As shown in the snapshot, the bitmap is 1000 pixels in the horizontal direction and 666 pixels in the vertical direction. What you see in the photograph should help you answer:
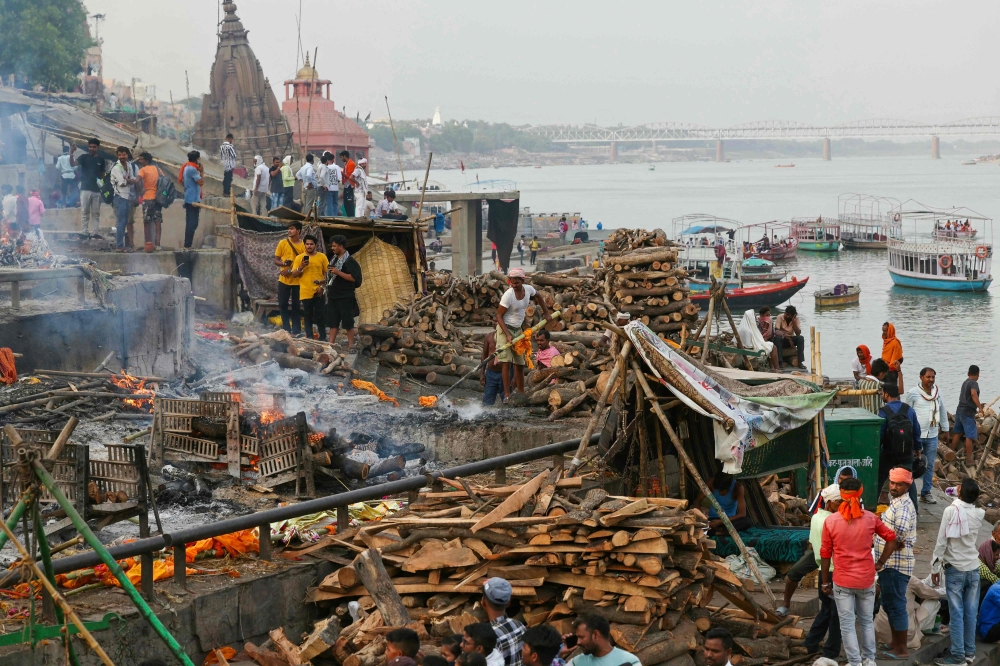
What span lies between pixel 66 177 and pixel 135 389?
12109 millimetres

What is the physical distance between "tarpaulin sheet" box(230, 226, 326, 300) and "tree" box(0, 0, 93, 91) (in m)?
30.8

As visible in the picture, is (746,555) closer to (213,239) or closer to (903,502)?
(903,502)

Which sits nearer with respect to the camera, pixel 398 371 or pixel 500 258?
pixel 398 371

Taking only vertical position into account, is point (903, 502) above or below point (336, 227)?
below

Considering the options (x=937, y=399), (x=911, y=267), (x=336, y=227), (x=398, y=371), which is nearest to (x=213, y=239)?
(x=336, y=227)

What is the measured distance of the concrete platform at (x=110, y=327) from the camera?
1300cm

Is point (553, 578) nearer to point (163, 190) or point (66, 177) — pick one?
point (163, 190)

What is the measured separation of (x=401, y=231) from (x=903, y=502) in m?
12.4

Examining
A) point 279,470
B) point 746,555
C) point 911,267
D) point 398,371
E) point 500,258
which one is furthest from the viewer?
point 911,267

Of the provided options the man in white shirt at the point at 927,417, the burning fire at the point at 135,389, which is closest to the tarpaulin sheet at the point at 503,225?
the burning fire at the point at 135,389

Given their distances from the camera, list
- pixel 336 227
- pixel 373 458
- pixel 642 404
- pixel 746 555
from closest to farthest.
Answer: pixel 746 555 → pixel 642 404 → pixel 373 458 → pixel 336 227

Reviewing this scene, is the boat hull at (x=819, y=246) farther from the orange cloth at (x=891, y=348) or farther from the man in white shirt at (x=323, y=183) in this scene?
the orange cloth at (x=891, y=348)

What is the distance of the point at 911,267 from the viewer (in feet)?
202

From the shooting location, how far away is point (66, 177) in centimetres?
2306
